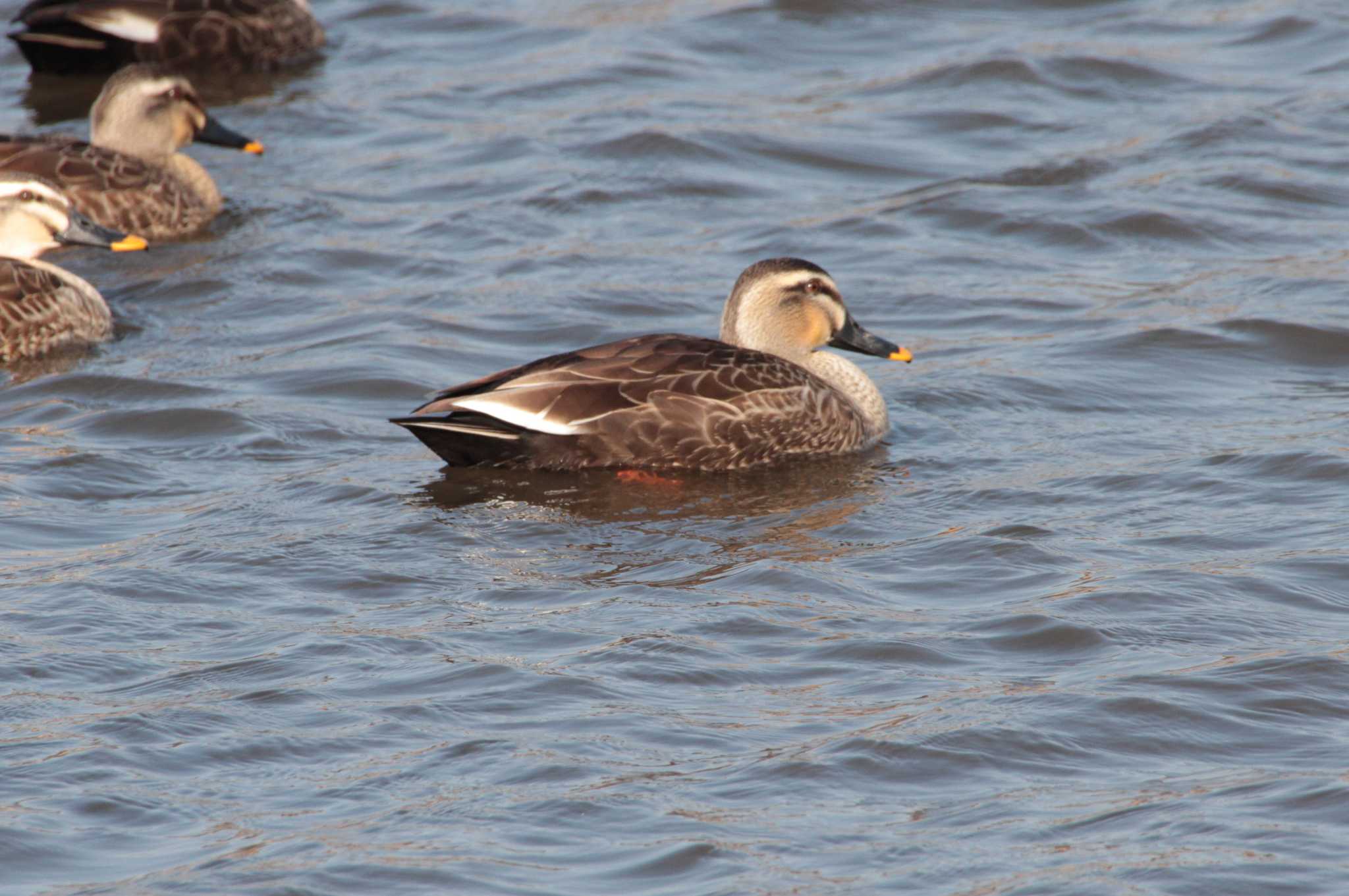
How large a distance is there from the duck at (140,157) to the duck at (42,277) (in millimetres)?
676

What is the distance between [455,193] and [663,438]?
16.5ft

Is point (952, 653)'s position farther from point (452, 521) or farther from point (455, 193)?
point (455, 193)

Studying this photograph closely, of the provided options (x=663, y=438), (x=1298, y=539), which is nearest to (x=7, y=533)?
(x=663, y=438)

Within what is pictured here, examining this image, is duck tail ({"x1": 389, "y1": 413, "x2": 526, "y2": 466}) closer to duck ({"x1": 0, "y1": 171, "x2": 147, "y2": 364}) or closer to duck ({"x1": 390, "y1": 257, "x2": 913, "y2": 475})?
duck ({"x1": 390, "y1": 257, "x2": 913, "y2": 475})

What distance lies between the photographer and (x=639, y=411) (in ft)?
28.2

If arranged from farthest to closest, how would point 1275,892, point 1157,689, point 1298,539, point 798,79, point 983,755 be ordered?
point 798,79 < point 1298,539 < point 1157,689 < point 983,755 < point 1275,892

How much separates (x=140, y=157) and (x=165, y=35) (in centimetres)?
323

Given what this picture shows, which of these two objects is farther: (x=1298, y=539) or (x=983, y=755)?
(x=1298, y=539)

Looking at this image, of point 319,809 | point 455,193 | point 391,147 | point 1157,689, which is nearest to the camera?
point 319,809

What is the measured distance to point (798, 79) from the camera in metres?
15.7

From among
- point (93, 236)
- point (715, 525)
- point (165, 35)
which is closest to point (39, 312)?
point (93, 236)

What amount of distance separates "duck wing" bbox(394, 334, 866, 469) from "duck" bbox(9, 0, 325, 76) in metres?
7.94

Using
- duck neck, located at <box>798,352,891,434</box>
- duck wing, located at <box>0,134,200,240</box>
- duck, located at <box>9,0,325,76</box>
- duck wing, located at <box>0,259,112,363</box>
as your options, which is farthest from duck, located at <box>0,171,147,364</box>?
duck, located at <box>9,0,325,76</box>

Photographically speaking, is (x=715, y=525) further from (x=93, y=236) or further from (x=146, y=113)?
(x=146, y=113)
